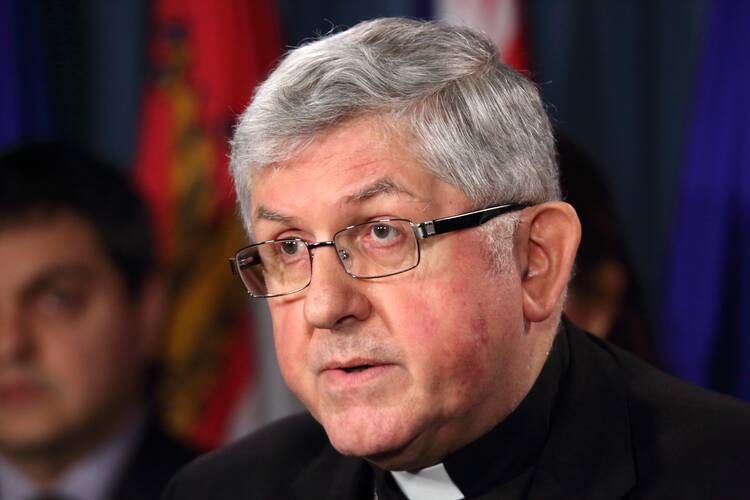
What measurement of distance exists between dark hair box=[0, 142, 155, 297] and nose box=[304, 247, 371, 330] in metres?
2.10

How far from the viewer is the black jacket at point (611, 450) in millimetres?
1910

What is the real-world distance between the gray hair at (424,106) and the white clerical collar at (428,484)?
1.71 ft

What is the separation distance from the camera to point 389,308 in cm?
186

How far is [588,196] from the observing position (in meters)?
3.22

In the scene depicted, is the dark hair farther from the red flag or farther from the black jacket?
the black jacket

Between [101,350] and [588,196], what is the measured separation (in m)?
1.74

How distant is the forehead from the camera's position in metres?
1.85

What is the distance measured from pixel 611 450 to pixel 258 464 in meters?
0.77

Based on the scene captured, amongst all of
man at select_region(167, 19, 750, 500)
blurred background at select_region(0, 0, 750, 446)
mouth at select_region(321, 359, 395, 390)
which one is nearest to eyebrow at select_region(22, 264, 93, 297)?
blurred background at select_region(0, 0, 750, 446)

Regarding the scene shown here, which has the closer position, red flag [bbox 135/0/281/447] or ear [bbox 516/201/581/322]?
ear [bbox 516/201/581/322]

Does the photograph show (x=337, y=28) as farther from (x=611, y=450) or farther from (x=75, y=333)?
(x=611, y=450)

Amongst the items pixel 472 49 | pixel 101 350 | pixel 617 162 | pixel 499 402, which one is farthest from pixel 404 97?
pixel 101 350

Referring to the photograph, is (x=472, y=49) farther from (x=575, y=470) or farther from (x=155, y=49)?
(x=155, y=49)

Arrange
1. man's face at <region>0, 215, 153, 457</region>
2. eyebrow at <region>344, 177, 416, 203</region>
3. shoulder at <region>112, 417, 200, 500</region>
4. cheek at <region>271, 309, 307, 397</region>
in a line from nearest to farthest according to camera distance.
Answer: eyebrow at <region>344, 177, 416, 203</region> → cheek at <region>271, 309, 307, 397</region> → man's face at <region>0, 215, 153, 457</region> → shoulder at <region>112, 417, 200, 500</region>
